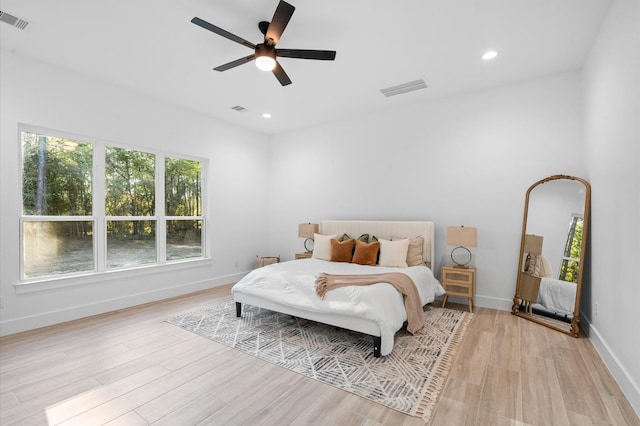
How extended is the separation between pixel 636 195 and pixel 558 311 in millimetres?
1889

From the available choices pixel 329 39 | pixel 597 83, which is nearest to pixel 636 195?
pixel 597 83

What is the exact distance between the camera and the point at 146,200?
181 inches

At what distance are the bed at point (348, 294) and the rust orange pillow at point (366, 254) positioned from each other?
11 cm

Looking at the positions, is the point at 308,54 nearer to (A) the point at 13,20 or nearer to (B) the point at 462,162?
(A) the point at 13,20

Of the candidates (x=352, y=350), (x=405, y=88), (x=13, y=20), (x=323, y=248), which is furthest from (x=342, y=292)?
(x=13, y=20)

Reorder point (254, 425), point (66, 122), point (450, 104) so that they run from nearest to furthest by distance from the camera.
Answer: point (254, 425)
point (66, 122)
point (450, 104)

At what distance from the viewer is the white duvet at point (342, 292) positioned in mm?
2766

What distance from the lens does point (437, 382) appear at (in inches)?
91.0

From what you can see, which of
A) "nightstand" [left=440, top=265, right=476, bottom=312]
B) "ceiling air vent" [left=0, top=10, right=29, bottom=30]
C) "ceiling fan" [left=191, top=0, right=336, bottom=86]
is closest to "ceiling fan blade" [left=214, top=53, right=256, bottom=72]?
"ceiling fan" [left=191, top=0, right=336, bottom=86]

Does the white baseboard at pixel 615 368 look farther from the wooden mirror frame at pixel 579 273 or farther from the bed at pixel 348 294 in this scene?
the bed at pixel 348 294

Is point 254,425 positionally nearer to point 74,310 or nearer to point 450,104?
point 74,310

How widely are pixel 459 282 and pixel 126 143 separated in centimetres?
490

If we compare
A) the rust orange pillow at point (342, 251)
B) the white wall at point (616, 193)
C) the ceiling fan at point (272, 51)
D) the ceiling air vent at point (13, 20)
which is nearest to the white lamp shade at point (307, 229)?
the rust orange pillow at point (342, 251)

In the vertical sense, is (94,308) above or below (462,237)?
below
